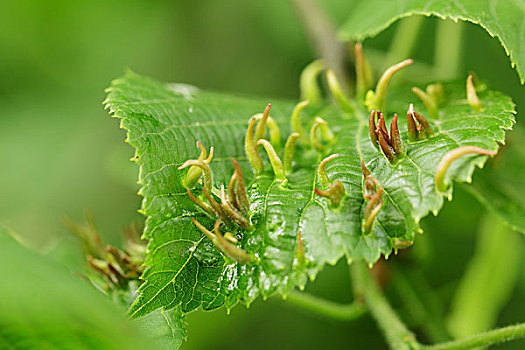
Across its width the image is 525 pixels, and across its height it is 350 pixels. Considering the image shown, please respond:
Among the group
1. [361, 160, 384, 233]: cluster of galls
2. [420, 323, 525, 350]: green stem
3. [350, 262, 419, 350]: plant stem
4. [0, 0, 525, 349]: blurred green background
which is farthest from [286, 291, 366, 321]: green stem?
[0, 0, 525, 349]: blurred green background

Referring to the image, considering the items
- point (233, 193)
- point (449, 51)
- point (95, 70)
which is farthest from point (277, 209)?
point (95, 70)

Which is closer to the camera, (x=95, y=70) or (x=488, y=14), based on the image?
(x=488, y=14)

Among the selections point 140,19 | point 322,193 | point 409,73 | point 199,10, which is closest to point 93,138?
point 140,19

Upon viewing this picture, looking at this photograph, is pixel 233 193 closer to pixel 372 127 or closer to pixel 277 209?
pixel 277 209

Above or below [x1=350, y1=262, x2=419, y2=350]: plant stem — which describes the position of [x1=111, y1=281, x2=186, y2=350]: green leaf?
above

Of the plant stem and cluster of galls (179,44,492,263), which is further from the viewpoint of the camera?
the plant stem

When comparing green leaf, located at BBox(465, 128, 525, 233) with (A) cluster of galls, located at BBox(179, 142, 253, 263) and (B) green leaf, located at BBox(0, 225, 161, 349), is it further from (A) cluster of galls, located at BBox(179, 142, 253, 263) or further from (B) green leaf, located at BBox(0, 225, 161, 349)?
(B) green leaf, located at BBox(0, 225, 161, 349)
